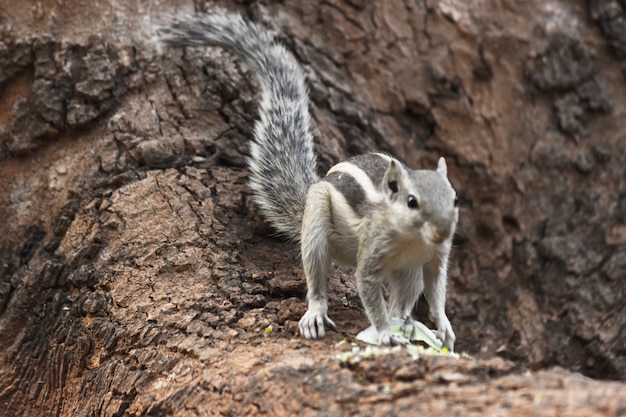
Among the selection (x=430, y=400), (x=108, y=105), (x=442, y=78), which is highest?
(x=442, y=78)

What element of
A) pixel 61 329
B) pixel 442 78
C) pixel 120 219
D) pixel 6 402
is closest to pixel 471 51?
pixel 442 78

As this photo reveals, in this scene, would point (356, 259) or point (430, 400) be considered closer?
point (430, 400)

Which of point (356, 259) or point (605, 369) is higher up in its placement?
point (356, 259)

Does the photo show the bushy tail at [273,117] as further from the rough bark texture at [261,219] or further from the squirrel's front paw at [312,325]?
the squirrel's front paw at [312,325]

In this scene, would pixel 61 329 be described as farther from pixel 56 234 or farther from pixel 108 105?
pixel 108 105

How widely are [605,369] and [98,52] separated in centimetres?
475

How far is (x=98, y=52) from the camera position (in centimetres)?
570

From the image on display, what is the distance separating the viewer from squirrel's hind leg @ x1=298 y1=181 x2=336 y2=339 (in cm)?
454

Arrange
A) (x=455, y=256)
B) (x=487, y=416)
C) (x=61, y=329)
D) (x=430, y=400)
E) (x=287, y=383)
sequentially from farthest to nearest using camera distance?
(x=455, y=256) → (x=61, y=329) → (x=287, y=383) → (x=430, y=400) → (x=487, y=416)

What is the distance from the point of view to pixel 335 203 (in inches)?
181

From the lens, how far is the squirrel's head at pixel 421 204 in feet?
13.1

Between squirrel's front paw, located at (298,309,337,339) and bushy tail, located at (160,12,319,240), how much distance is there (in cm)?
82

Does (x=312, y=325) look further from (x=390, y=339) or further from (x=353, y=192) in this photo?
(x=353, y=192)

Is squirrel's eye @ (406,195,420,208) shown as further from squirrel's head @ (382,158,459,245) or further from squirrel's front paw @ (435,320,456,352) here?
squirrel's front paw @ (435,320,456,352)
